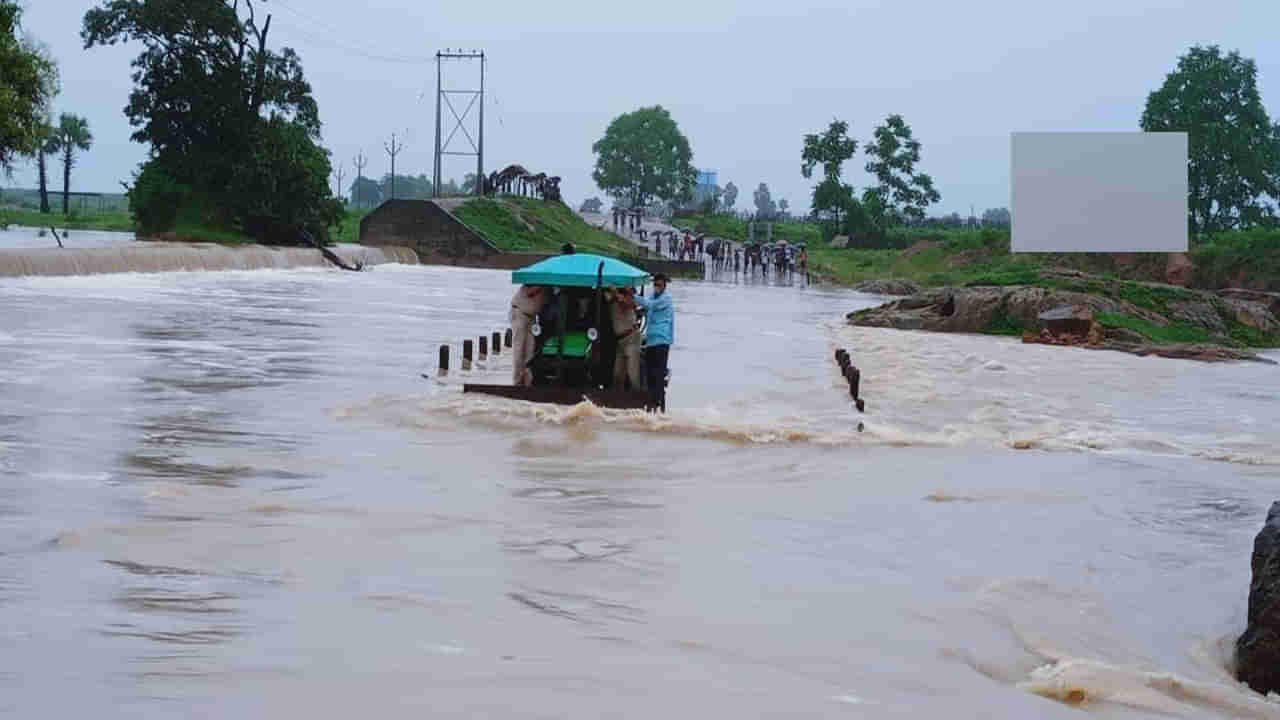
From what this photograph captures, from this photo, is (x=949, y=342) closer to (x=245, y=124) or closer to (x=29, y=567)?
(x=29, y=567)

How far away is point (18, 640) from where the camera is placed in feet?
20.6

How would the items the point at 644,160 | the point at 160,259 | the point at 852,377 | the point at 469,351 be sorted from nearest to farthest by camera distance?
the point at 852,377
the point at 469,351
the point at 160,259
the point at 644,160

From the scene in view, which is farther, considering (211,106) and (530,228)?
(530,228)

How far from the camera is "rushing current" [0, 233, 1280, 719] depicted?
6.26 m

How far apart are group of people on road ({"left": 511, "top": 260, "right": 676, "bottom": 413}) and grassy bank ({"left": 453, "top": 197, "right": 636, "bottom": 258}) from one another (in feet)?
195

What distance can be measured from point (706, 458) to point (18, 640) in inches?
320

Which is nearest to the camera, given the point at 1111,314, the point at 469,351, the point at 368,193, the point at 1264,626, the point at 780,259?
the point at 1264,626

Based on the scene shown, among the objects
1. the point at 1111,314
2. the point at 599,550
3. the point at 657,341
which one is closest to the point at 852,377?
the point at 657,341

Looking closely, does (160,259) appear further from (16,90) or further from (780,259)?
(780,259)

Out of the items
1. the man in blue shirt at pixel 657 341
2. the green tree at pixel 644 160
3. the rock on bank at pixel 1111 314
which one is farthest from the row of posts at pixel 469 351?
the green tree at pixel 644 160

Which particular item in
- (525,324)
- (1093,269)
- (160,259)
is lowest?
(525,324)

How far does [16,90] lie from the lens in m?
39.8

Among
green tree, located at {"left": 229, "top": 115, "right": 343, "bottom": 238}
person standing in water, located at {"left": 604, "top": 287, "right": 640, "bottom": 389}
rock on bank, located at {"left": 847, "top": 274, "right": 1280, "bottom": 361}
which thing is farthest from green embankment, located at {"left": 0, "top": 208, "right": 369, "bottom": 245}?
person standing in water, located at {"left": 604, "top": 287, "right": 640, "bottom": 389}

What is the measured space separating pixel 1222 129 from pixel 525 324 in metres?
58.9
